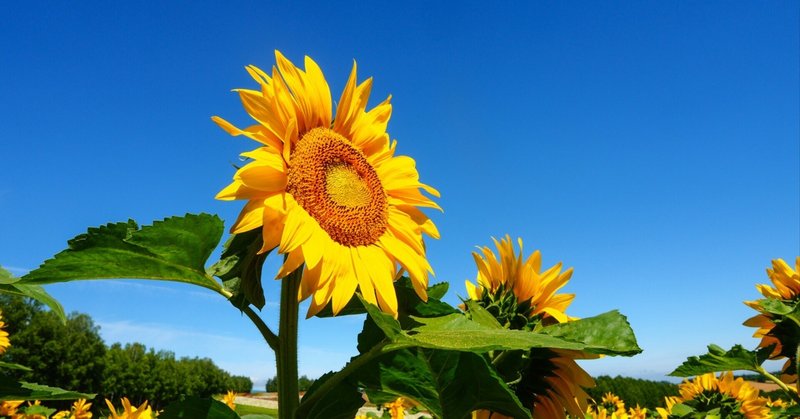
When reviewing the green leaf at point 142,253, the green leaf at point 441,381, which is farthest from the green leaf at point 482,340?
the green leaf at point 142,253

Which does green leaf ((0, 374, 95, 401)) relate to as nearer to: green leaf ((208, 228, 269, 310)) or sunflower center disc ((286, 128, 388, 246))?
green leaf ((208, 228, 269, 310))

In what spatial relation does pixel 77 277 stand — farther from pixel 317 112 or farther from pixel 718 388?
pixel 718 388

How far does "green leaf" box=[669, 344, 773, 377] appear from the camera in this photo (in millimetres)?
3541

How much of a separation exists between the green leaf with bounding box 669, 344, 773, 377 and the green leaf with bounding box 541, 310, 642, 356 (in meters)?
2.43

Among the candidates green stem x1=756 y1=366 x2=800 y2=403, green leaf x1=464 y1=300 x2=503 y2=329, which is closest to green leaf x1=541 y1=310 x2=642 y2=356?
green leaf x1=464 y1=300 x2=503 y2=329

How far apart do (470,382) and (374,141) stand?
2.54 ft

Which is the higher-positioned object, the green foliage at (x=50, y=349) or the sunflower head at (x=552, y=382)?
the green foliage at (x=50, y=349)

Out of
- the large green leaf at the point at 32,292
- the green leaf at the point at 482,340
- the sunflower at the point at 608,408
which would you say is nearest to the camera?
the green leaf at the point at 482,340

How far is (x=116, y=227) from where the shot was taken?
124 cm

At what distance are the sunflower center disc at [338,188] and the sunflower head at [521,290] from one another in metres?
0.52

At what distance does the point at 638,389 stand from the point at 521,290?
27.3m

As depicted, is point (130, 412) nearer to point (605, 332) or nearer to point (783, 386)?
point (605, 332)

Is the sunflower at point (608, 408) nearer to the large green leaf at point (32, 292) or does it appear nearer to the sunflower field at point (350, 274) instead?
the sunflower field at point (350, 274)

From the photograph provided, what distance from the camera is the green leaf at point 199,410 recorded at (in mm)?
1377
